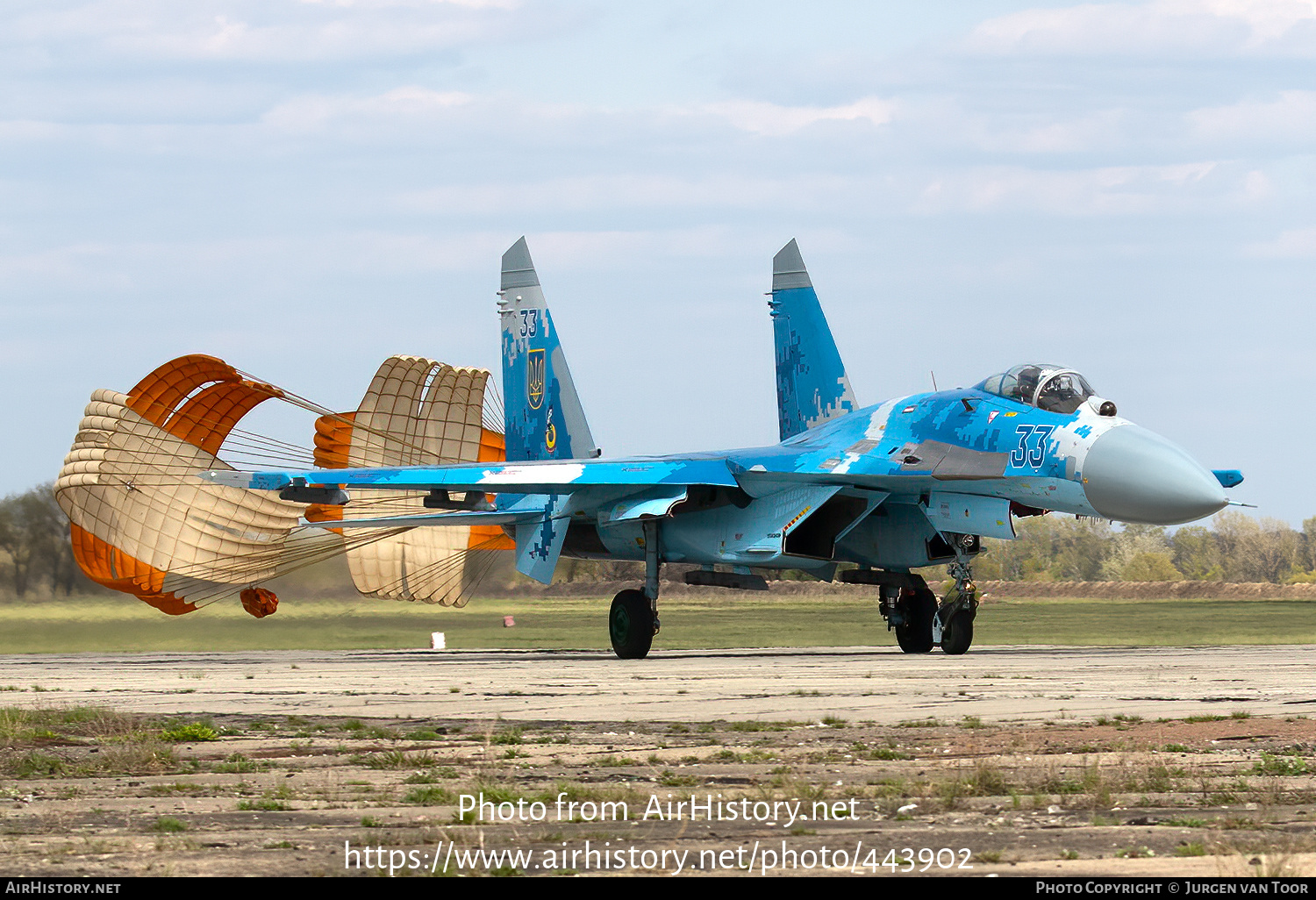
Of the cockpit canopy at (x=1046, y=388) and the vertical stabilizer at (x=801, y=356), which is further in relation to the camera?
the vertical stabilizer at (x=801, y=356)

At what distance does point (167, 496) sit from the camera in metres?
28.5

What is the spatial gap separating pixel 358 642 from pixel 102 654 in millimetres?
5502

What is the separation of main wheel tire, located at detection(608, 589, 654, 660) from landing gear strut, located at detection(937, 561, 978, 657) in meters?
3.92

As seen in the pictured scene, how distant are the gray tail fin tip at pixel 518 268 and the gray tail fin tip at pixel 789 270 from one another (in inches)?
168

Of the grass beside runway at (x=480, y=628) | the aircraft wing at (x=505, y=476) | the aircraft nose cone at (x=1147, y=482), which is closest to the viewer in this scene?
the aircraft nose cone at (x=1147, y=482)

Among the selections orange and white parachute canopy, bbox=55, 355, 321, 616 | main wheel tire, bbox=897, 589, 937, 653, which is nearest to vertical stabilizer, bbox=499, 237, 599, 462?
orange and white parachute canopy, bbox=55, 355, 321, 616

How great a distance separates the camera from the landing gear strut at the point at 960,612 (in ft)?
69.1

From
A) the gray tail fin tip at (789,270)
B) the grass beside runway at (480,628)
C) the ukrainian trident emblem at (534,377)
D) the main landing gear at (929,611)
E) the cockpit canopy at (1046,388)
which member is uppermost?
the gray tail fin tip at (789,270)

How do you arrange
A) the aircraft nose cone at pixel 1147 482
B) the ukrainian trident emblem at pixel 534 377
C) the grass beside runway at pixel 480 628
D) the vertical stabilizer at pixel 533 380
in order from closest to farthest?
the aircraft nose cone at pixel 1147 482
the grass beside runway at pixel 480 628
the vertical stabilizer at pixel 533 380
the ukrainian trident emblem at pixel 534 377

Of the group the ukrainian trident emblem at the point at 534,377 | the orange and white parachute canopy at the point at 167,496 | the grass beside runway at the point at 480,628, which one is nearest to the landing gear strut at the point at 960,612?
the grass beside runway at the point at 480,628

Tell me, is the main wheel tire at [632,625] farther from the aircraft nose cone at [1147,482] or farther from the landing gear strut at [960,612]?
the aircraft nose cone at [1147,482]

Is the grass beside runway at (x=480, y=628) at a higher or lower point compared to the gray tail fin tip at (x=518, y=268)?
lower

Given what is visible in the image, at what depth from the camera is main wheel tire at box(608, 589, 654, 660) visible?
2217cm

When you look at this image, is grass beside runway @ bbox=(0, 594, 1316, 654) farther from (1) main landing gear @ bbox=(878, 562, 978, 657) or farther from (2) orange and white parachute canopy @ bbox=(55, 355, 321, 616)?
(1) main landing gear @ bbox=(878, 562, 978, 657)
